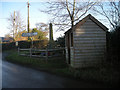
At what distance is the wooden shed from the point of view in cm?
847

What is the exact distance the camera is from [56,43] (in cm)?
1811

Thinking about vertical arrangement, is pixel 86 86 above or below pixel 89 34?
below

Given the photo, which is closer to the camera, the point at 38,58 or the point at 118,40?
the point at 118,40

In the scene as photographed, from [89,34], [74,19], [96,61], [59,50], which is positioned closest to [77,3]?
[74,19]

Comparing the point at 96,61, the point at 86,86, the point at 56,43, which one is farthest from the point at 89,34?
the point at 56,43

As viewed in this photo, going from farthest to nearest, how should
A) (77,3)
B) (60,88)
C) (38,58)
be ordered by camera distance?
(77,3), (38,58), (60,88)

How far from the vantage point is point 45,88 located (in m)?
4.97

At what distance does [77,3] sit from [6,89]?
12.1 m

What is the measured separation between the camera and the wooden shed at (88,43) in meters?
8.47

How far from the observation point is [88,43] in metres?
8.62

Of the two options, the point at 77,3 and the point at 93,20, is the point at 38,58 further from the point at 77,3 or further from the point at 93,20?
the point at 77,3

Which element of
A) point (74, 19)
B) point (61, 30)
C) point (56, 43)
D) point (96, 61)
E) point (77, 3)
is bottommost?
point (96, 61)

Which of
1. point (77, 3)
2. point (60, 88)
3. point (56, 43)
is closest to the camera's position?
point (60, 88)

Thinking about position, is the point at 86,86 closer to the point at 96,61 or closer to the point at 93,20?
the point at 96,61
